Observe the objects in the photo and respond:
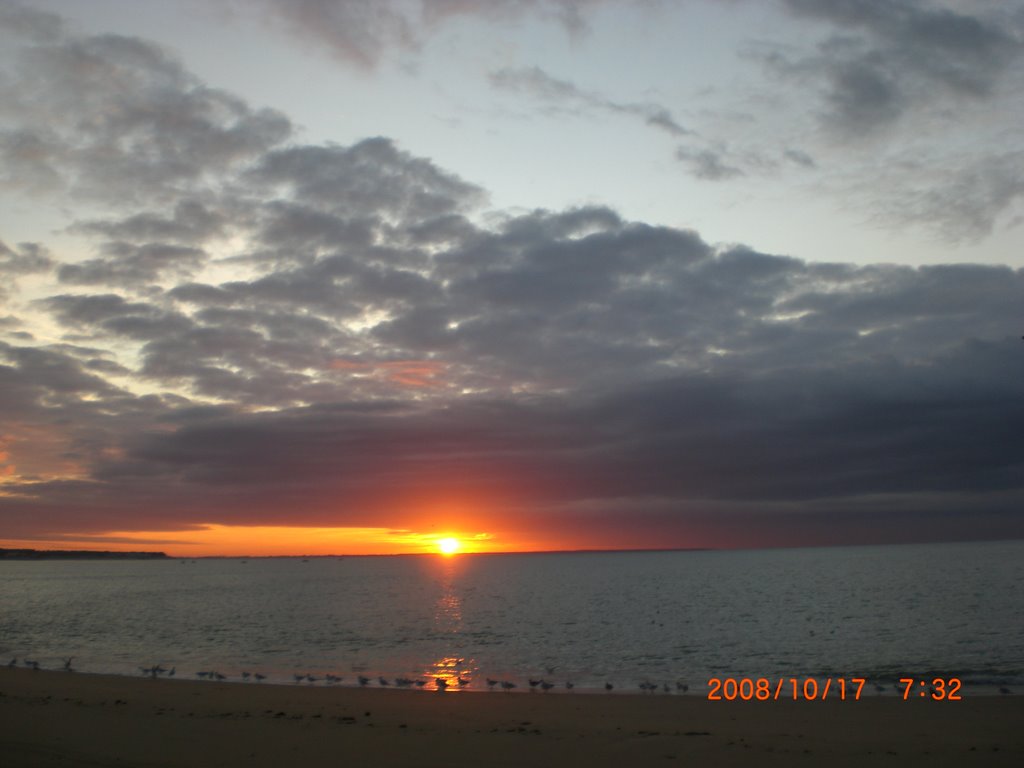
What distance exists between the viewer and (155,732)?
2002cm

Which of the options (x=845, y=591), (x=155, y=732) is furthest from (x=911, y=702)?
(x=845, y=591)

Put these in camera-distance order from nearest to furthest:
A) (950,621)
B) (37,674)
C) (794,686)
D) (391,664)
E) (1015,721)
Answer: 1. (1015,721)
2. (794,686)
3. (37,674)
4. (391,664)
5. (950,621)

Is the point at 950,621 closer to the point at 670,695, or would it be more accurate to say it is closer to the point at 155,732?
the point at 670,695

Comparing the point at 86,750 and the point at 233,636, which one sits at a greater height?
the point at 86,750

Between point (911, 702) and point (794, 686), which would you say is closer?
point (911, 702)

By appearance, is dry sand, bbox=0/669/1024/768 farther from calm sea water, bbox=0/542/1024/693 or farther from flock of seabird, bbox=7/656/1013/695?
calm sea water, bbox=0/542/1024/693

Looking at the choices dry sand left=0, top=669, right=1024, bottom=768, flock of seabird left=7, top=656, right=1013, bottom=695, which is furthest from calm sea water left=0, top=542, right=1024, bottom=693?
dry sand left=0, top=669, right=1024, bottom=768

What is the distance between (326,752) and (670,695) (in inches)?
586
